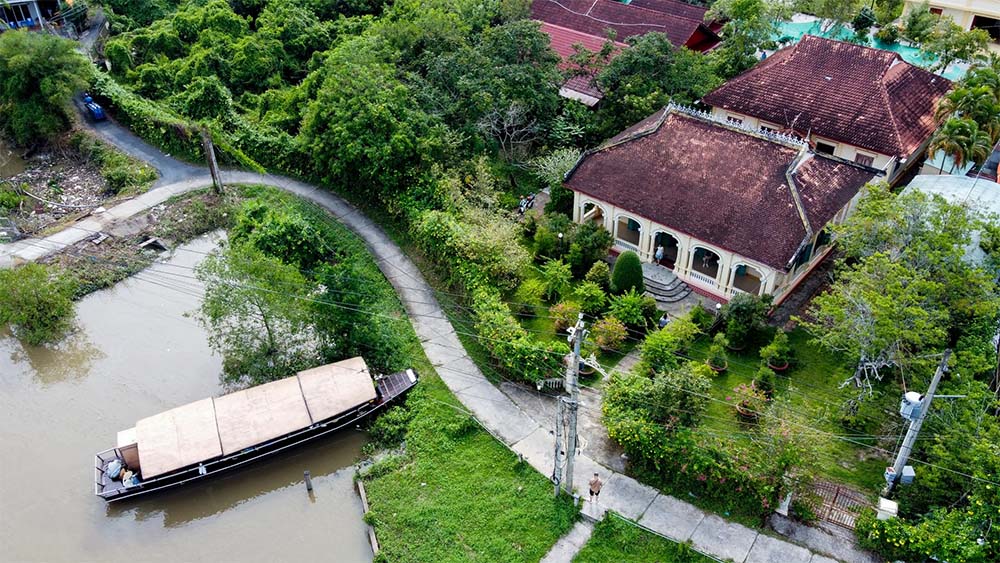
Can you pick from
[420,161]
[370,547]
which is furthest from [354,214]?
[370,547]

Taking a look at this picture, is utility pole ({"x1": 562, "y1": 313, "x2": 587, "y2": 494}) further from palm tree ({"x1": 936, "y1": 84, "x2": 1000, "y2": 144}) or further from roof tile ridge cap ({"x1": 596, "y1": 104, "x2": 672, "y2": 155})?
palm tree ({"x1": 936, "y1": 84, "x2": 1000, "y2": 144})

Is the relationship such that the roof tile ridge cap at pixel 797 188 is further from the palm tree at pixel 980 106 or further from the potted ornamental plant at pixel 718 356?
the palm tree at pixel 980 106

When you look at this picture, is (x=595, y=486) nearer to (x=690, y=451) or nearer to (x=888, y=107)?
(x=690, y=451)

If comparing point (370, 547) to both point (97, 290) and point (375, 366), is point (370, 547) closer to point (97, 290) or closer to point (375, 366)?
point (375, 366)

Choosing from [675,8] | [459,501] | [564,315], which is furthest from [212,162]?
[675,8]

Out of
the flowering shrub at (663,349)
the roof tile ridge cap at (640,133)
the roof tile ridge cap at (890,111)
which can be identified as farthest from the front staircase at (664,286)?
the roof tile ridge cap at (890,111)

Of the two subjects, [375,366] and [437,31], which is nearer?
[375,366]
